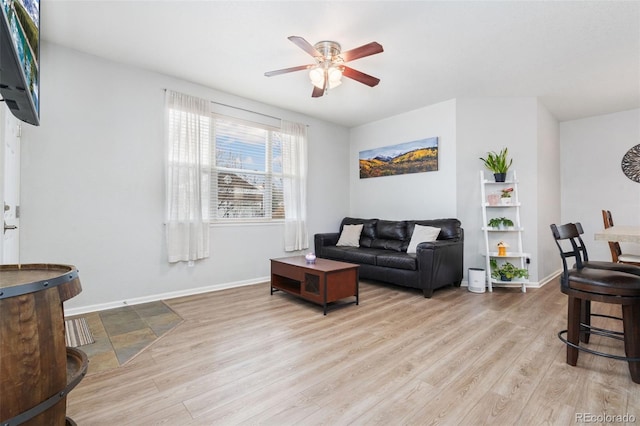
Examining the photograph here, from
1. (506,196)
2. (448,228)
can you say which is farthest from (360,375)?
(506,196)

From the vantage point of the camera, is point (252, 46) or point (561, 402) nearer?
point (561, 402)

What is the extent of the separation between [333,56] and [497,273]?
3504 millimetres

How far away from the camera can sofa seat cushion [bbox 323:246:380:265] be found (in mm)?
4308

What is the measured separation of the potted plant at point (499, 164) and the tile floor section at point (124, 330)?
433 centimetres

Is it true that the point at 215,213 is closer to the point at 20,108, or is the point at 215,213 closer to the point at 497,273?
the point at 20,108

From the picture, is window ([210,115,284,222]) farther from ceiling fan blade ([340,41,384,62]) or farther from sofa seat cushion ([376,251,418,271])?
ceiling fan blade ([340,41,384,62])

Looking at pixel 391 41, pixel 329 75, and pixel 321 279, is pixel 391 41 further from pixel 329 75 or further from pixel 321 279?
pixel 321 279

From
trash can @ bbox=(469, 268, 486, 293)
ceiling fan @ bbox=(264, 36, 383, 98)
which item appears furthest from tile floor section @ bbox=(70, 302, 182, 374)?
trash can @ bbox=(469, 268, 486, 293)

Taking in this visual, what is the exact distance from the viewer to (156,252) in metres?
3.65

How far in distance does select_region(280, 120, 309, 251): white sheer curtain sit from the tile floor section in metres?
2.17

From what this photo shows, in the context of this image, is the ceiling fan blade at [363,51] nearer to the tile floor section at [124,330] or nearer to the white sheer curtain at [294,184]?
the white sheer curtain at [294,184]

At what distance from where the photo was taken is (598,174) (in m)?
5.21

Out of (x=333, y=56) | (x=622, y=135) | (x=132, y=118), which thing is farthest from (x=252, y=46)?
(x=622, y=135)

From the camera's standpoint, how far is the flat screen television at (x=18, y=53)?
876 millimetres
